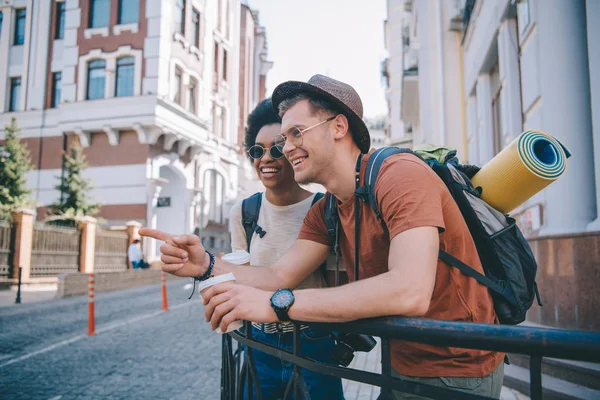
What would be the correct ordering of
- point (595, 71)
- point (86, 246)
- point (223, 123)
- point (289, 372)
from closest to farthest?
point (289, 372) < point (595, 71) < point (86, 246) < point (223, 123)

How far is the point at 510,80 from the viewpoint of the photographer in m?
6.61

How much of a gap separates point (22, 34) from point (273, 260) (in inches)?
1162

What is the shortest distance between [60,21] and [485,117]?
83.8ft

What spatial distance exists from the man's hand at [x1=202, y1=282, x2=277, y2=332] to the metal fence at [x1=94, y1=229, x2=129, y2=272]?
19506 millimetres

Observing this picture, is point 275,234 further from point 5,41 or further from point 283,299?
point 5,41

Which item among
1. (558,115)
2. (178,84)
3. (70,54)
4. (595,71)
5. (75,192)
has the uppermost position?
(70,54)

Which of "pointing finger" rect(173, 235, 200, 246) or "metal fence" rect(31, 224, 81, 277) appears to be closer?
"pointing finger" rect(173, 235, 200, 246)

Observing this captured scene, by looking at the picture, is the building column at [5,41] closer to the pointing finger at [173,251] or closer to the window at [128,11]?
the window at [128,11]

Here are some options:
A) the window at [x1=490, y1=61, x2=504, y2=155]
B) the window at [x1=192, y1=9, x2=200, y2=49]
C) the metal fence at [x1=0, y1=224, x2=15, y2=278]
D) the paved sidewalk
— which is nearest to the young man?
the paved sidewalk

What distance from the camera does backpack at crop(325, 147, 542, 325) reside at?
1497 millimetres

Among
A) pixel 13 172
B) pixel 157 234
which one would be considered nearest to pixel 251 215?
pixel 157 234

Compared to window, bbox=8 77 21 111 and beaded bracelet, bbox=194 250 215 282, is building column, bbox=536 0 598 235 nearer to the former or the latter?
beaded bracelet, bbox=194 250 215 282

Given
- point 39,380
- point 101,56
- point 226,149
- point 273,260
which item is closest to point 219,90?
point 226,149

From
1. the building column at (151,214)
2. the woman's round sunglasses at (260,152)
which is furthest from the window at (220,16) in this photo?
the woman's round sunglasses at (260,152)
